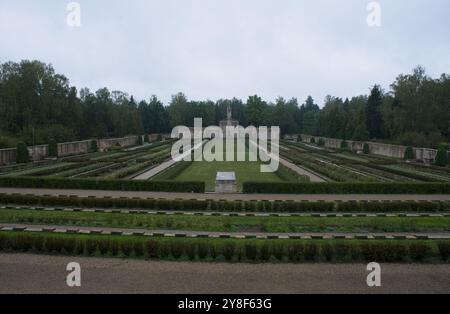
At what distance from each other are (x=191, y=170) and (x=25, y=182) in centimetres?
1089

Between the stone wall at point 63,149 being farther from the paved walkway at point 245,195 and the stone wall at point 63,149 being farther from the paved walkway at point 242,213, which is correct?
the paved walkway at point 242,213

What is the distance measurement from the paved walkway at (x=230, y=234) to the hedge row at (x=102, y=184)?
7421 mm

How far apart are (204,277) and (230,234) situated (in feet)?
11.0

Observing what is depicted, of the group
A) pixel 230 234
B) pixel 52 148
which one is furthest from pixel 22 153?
pixel 230 234

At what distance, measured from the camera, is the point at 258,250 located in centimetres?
944

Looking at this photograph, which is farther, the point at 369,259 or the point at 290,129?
the point at 290,129

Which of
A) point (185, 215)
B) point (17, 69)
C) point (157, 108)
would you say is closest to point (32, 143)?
point (17, 69)

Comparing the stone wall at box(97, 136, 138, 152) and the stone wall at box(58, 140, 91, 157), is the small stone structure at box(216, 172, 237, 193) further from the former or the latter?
the stone wall at box(97, 136, 138, 152)

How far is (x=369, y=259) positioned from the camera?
30.8 feet

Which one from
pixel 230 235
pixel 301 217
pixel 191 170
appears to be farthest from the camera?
pixel 191 170

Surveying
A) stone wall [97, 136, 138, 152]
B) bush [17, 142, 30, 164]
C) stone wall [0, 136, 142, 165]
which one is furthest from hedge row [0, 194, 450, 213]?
stone wall [97, 136, 138, 152]

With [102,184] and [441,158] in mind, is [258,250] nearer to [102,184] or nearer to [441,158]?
[102,184]
